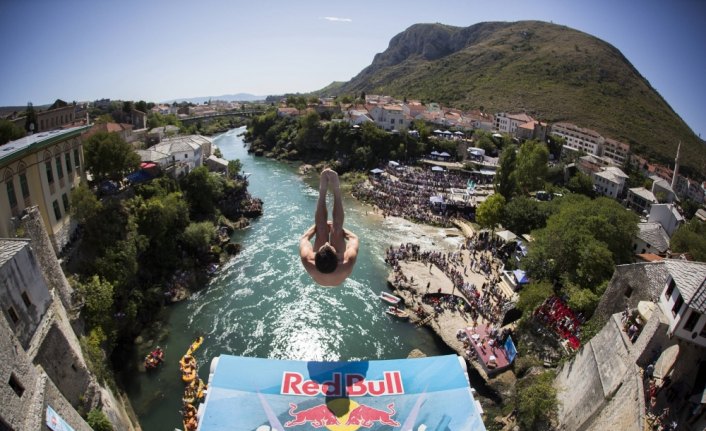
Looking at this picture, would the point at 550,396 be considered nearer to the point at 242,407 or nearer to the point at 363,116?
the point at 242,407

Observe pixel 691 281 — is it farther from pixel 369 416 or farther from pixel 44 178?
pixel 44 178

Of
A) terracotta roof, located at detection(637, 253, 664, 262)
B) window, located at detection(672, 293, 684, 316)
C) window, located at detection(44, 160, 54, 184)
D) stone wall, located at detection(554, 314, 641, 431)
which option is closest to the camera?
window, located at detection(672, 293, 684, 316)

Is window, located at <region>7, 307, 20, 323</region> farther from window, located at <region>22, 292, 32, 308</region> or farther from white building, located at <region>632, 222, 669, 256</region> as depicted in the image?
white building, located at <region>632, 222, 669, 256</region>

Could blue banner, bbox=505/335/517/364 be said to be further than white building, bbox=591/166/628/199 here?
No

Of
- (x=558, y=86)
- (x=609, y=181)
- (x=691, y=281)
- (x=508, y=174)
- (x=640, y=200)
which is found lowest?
(x=640, y=200)

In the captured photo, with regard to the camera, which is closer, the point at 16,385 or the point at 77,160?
the point at 16,385

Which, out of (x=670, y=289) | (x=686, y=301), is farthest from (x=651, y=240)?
(x=686, y=301)

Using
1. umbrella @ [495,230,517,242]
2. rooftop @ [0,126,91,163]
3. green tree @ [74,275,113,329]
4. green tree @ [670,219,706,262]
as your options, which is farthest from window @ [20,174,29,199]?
green tree @ [670,219,706,262]

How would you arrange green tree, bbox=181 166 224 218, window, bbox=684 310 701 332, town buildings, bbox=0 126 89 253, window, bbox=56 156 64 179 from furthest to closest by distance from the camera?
green tree, bbox=181 166 224 218 → window, bbox=56 156 64 179 → town buildings, bbox=0 126 89 253 → window, bbox=684 310 701 332
